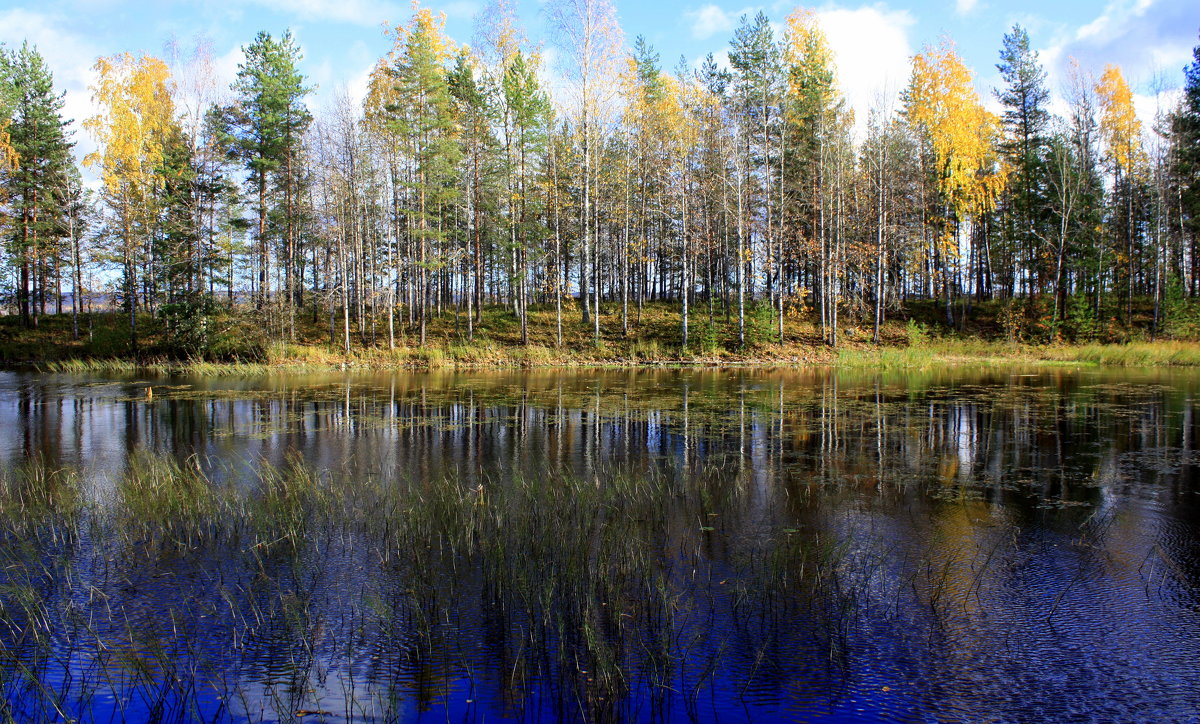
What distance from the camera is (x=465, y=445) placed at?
12.3 m

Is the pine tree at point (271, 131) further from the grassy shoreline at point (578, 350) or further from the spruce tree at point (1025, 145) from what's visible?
the spruce tree at point (1025, 145)

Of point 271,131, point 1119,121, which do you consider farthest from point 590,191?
point 1119,121

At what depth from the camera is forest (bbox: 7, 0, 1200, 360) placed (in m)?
31.5

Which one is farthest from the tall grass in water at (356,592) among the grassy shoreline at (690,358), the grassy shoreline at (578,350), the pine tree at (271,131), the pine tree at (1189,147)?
the pine tree at (1189,147)

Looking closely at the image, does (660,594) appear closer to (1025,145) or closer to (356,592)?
(356,592)

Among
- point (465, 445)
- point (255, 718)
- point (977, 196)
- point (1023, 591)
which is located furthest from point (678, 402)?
point (977, 196)

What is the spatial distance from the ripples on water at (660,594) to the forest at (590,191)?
2210 centimetres

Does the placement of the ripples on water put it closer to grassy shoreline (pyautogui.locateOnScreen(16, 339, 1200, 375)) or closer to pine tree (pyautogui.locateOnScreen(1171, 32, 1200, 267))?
grassy shoreline (pyautogui.locateOnScreen(16, 339, 1200, 375))

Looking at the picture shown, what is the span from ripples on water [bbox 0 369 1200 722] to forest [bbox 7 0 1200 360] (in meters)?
22.1

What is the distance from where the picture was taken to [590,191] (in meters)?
35.6

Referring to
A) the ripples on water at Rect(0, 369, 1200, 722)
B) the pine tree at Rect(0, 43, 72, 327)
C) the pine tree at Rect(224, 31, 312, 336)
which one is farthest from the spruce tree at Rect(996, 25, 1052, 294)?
the pine tree at Rect(0, 43, 72, 327)

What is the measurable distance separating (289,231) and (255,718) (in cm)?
3457

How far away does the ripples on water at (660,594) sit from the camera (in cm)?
416

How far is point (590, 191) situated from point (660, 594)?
1264 inches
